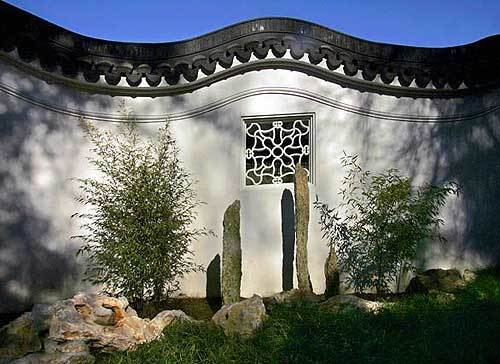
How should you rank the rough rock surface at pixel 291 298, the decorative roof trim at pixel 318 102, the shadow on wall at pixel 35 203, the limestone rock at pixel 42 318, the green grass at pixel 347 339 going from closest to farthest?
the green grass at pixel 347 339
the limestone rock at pixel 42 318
the rough rock surface at pixel 291 298
the shadow on wall at pixel 35 203
the decorative roof trim at pixel 318 102

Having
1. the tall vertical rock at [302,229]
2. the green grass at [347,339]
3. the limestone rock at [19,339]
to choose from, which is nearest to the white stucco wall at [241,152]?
the tall vertical rock at [302,229]

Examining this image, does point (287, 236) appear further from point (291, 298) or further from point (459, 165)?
point (459, 165)

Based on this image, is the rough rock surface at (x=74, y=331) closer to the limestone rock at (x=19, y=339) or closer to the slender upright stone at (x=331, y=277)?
the limestone rock at (x=19, y=339)

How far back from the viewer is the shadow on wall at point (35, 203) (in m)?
6.61

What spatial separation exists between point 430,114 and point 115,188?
367 cm

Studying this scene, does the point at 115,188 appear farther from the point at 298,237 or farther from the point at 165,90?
the point at 298,237

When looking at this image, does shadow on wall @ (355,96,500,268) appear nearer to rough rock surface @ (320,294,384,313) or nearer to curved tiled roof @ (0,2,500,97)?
curved tiled roof @ (0,2,500,97)

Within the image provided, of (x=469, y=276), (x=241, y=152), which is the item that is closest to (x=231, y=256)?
(x=241, y=152)

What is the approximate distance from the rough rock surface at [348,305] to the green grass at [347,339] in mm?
134

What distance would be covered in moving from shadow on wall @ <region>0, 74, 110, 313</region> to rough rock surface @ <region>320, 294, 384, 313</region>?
123 inches

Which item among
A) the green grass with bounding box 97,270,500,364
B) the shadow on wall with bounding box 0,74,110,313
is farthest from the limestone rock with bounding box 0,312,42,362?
the shadow on wall with bounding box 0,74,110,313

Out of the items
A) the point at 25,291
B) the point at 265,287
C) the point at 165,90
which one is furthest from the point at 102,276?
the point at 165,90

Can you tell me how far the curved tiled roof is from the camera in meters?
7.10

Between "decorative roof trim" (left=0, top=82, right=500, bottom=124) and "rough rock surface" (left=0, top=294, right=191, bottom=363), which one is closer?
"rough rock surface" (left=0, top=294, right=191, bottom=363)
